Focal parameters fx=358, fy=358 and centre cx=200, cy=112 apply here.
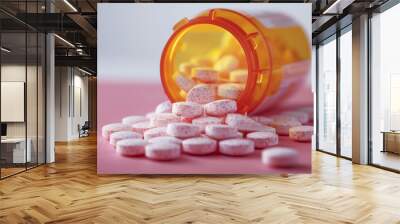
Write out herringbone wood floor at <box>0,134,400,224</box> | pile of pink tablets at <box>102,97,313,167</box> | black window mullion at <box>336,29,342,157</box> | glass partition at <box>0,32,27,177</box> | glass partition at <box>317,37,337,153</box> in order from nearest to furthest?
herringbone wood floor at <box>0,134,400,224</box> < pile of pink tablets at <box>102,97,313,167</box> < glass partition at <box>0,32,27,177</box> < black window mullion at <box>336,29,342,157</box> < glass partition at <box>317,37,337,153</box>

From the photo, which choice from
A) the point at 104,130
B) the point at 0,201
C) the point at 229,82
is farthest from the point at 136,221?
the point at 229,82

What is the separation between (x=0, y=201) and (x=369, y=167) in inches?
233

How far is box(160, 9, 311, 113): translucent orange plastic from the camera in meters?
5.33

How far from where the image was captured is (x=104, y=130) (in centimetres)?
538

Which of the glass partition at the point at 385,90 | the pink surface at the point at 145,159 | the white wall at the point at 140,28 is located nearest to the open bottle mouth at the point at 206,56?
the white wall at the point at 140,28

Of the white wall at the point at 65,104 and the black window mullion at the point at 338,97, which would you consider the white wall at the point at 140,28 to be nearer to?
the black window mullion at the point at 338,97

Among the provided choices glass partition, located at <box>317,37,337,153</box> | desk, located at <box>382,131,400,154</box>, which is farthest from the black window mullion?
desk, located at <box>382,131,400,154</box>

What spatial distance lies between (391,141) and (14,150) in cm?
665

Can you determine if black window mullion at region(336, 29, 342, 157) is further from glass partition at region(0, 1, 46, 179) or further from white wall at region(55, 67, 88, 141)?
white wall at region(55, 67, 88, 141)

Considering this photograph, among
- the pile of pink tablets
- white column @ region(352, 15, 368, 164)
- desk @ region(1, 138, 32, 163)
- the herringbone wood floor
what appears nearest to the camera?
the herringbone wood floor

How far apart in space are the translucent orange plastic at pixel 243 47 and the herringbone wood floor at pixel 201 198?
4.17 feet

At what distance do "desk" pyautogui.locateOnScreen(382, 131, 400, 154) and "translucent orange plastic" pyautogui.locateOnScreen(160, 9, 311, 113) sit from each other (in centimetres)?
239

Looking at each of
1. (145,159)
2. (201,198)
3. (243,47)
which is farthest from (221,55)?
(201,198)

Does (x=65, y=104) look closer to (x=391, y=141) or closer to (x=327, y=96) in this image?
(x=327, y=96)
